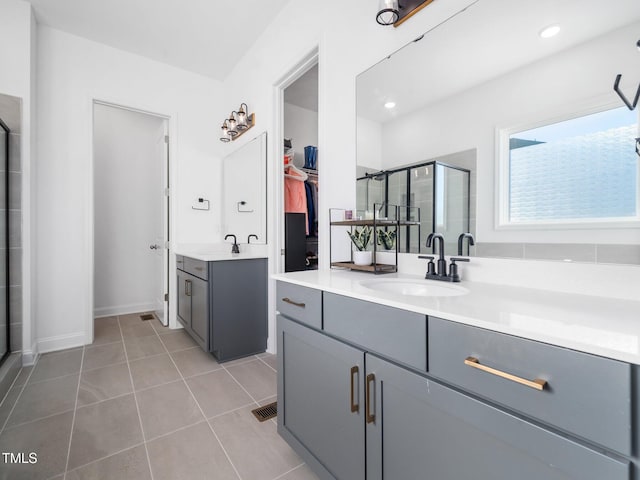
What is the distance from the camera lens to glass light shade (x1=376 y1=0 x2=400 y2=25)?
1.34 meters

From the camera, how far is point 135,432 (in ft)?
5.00

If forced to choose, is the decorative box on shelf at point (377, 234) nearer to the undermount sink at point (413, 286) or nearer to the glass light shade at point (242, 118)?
the undermount sink at point (413, 286)

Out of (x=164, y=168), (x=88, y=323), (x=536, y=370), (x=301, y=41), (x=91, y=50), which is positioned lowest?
(x=88, y=323)

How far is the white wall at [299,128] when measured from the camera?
358cm

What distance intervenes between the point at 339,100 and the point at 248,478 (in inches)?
78.2

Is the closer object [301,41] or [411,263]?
[411,263]

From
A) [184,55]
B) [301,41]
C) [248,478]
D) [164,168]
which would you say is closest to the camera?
[248,478]

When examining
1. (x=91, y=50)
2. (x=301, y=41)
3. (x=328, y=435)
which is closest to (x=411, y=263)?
(x=328, y=435)

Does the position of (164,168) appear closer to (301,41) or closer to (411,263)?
(301,41)

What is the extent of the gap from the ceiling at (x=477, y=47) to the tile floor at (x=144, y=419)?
178cm

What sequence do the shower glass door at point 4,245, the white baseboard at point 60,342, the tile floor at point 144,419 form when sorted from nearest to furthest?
1. the tile floor at point 144,419
2. the shower glass door at point 4,245
3. the white baseboard at point 60,342


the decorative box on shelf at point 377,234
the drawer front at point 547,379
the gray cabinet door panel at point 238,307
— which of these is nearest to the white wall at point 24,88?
the gray cabinet door panel at point 238,307

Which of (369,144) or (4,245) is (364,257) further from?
(4,245)

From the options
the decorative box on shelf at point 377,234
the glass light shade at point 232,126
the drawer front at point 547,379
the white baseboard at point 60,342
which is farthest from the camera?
the glass light shade at point 232,126
